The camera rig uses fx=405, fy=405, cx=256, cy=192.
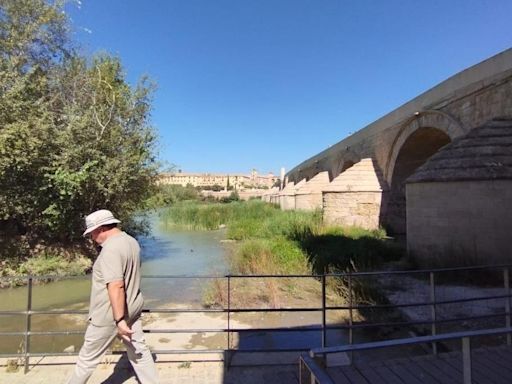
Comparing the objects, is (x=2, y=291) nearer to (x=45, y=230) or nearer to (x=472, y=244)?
(x=45, y=230)

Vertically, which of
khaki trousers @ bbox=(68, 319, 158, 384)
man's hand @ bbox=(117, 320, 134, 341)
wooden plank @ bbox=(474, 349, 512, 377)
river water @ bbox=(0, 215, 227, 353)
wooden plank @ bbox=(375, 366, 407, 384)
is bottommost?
river water @ bbox=(0, 215, 227, 353)

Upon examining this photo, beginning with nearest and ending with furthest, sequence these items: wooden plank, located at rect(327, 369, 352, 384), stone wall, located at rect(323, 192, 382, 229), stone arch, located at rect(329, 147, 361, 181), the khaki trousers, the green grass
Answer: the khaki trousers → wooden plank, located at rect(327, 369, 352, 384) → the green grass → stone wall, located at rect(323, 192, 382, 229) → stone arch, located at rect(329, 147, 361, 181)

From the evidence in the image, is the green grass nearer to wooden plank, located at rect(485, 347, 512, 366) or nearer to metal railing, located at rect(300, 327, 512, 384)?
wooden plank, located at rect(485, 347, 512, 366)

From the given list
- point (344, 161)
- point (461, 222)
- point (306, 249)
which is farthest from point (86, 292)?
point (344, 161)

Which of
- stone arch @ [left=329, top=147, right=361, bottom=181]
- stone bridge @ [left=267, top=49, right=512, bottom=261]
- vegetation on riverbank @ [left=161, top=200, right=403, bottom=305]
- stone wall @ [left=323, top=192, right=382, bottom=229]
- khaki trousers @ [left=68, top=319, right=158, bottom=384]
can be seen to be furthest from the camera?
stone arch @ [left=329, top=147, right=361, bottom=181]

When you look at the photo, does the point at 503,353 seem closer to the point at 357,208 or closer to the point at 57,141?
the point at 57,141

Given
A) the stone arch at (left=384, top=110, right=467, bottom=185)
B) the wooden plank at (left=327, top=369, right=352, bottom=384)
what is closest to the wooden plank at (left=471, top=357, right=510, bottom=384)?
the wooden plank at (left=327, top=369, right=352, bottom=384)

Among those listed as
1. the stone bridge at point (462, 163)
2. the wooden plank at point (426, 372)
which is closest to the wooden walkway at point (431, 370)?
the wooden plank at point (426, 372)

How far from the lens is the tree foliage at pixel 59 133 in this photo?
10.4m

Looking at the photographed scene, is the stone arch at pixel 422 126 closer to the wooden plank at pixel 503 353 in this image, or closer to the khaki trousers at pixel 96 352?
the wooden plank at pixel 503 353

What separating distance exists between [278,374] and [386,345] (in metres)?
1.94

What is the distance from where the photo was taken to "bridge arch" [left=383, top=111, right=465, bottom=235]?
14711 mm

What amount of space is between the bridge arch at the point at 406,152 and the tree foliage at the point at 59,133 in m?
9.48

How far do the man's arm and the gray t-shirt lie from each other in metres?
0.04
